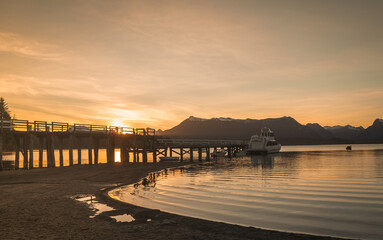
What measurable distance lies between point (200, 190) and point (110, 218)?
9.48 metres

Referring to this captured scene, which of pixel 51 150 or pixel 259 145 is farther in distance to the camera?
pixel 259 145

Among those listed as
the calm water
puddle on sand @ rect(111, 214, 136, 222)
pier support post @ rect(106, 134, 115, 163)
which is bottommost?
the calm water

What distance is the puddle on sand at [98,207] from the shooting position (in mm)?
10809

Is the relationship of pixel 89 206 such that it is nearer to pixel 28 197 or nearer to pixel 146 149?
pixel 28 197

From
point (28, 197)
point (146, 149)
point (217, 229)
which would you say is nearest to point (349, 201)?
point (217, 229)

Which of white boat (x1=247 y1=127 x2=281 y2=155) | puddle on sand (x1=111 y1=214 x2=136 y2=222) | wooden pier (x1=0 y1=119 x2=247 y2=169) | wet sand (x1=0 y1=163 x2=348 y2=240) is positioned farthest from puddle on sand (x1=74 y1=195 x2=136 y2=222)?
white boat (x1=247 y1=127 x2=281 y2=155)

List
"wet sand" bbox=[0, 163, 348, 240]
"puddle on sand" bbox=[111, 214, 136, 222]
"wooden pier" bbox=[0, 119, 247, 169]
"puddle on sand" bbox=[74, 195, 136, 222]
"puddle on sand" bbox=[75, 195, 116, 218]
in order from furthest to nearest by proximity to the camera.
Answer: "wooden pier" bbox=[0, 119, 247, 169] < "puddle on sand" bbox=[75, 195, 116, 218] < "puddle on sand" bbox=[74, 195, 136, 222] < "puddle on sand" bbox=[111, 214, 136, 222] < "wet sand" bbox=[0, 163, 348, 240]

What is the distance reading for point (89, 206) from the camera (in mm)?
12906

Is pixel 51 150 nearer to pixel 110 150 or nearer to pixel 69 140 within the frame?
pixel 69 140

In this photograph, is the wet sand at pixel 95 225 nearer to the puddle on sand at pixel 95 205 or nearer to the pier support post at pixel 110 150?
the puddle on sand at pixel 95 205

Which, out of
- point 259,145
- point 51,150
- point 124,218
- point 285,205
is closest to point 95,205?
point 124,218

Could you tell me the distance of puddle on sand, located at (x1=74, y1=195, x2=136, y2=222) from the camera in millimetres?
10809

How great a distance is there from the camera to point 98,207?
12797mm

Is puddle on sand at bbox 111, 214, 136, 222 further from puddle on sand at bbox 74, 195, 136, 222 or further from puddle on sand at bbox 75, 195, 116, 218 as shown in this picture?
puddle on sand at bbox 75, 195, 116, 218
